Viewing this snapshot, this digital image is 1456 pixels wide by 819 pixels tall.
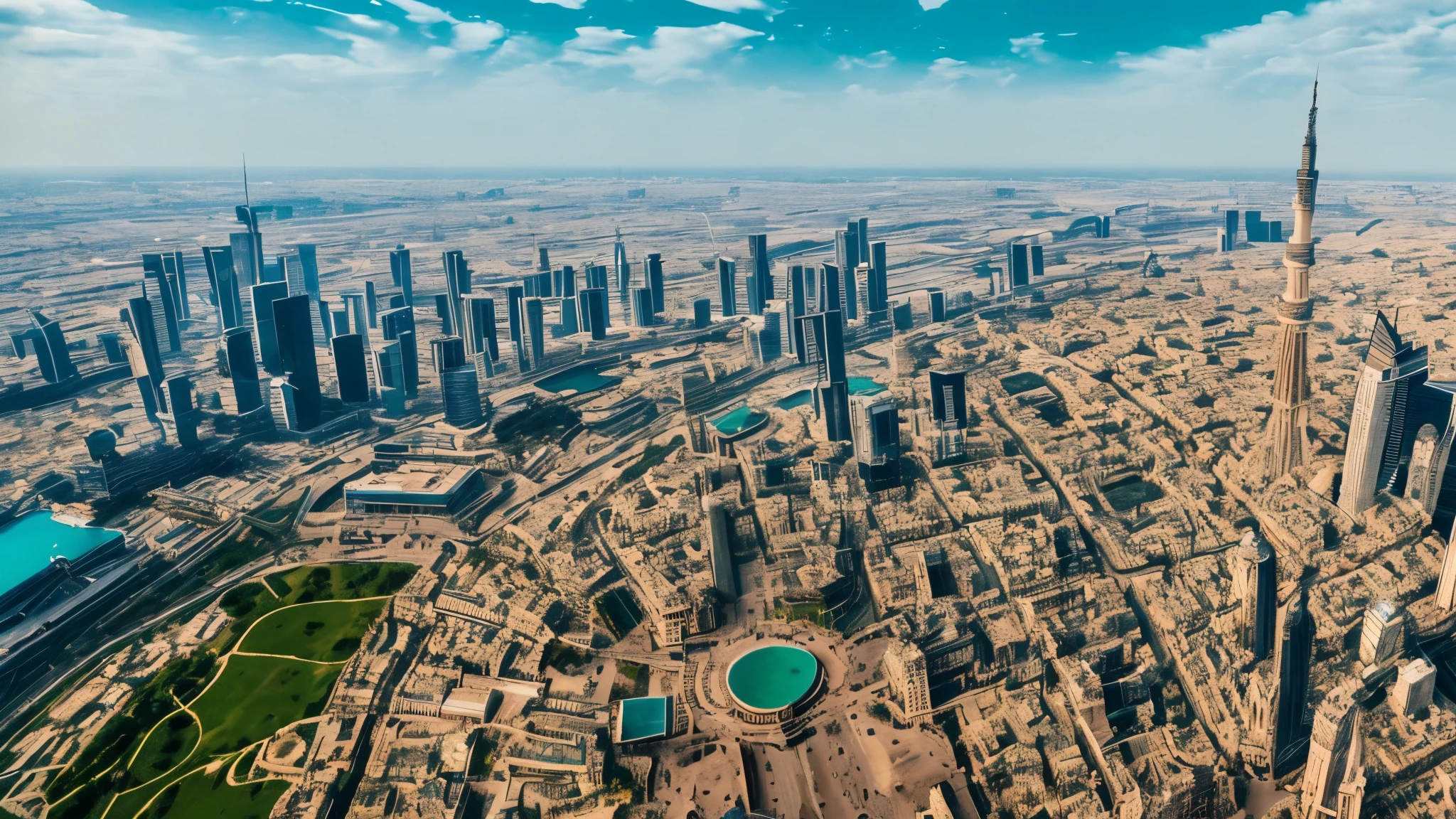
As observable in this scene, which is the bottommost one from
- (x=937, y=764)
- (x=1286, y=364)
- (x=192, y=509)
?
(x=937, y=764)

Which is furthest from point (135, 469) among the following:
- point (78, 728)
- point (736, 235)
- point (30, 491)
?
point (736, 235)

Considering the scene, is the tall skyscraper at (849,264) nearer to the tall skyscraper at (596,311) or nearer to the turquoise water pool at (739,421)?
the tall skyscraper at (596,311)

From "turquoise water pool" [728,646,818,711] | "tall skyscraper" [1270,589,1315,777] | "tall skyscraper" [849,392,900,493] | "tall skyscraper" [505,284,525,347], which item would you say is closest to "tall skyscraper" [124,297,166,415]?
"tall skyscraper" [505,284,525,347]

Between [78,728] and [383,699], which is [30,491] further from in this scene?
[383,699]

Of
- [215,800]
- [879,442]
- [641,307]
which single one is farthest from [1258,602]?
[641,307]

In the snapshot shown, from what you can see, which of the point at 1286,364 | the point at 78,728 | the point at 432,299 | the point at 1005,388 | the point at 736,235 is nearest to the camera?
the point at 78,728

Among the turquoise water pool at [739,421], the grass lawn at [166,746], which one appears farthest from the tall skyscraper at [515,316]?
the grass lawn at [166,746]
